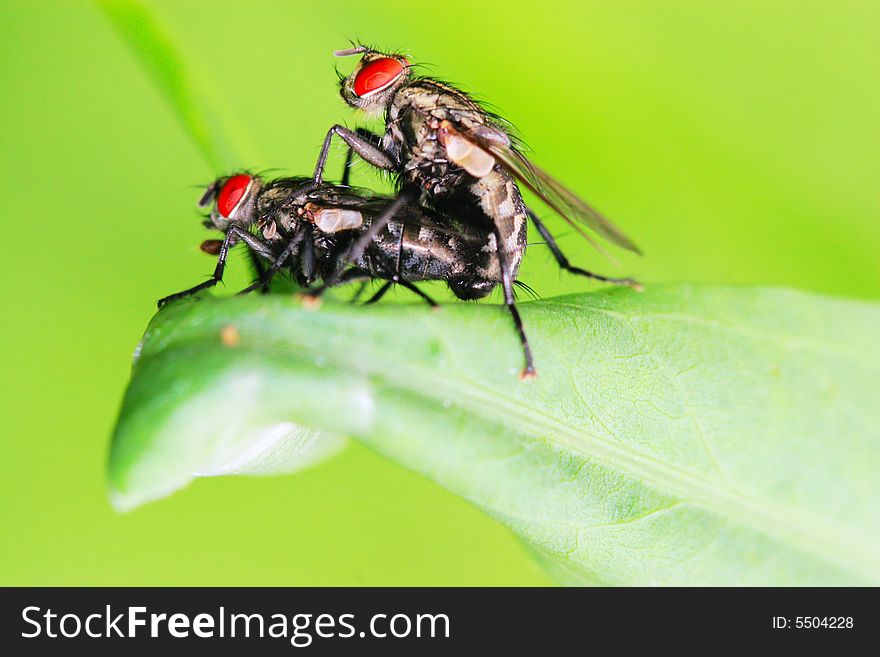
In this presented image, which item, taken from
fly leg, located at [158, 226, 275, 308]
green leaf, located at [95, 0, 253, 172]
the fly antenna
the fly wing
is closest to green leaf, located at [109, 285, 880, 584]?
the fly wing

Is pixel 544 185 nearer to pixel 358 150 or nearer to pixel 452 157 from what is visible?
pixel 452 157

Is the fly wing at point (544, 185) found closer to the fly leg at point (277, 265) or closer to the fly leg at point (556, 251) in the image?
the fly leg at point (556, 251)

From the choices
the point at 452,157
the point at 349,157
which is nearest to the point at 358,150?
the point at 349,157

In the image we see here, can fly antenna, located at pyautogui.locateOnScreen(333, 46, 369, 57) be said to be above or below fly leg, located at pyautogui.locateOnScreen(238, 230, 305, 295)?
above

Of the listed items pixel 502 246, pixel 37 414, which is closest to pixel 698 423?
pixel 502 246

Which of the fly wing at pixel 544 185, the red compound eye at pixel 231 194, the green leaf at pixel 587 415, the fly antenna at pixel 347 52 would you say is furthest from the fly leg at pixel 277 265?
the fly antenna at pixel 347 52

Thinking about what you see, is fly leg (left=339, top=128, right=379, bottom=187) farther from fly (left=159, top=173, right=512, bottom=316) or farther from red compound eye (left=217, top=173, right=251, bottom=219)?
red compound eye (left=217, top=173, right=251, bottom=219)

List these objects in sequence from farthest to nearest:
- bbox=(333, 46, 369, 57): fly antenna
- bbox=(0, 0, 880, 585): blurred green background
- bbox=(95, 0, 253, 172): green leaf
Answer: bbox=(0, 0, 880, 585): blurred green background → bbox=(333, 46, 369, 57): fly antenna → bbox=(95, 0, 253, 172): green leaf

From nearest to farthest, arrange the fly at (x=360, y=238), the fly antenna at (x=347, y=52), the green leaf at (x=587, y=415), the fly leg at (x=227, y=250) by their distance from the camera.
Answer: the green leaf at (x=587, y=415) → the fly leg at (x=227, y=250) → the fly at (x=360, y=238) → the fly antenna at (x=347, y=52)
